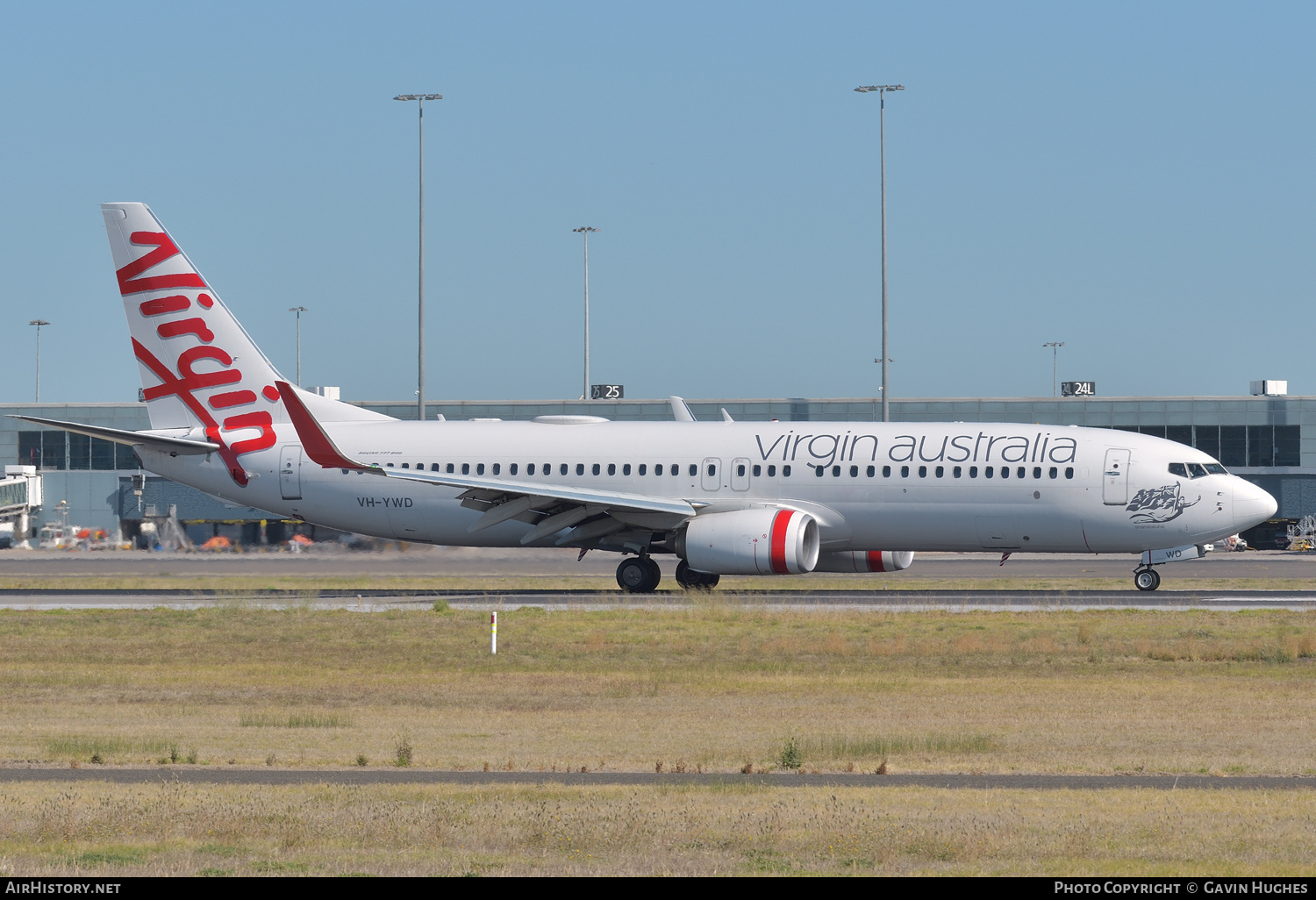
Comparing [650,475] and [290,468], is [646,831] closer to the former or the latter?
[650,475]

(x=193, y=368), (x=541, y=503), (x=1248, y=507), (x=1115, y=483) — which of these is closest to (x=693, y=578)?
(x=541, y=503)

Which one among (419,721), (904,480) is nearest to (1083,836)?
(419,721)

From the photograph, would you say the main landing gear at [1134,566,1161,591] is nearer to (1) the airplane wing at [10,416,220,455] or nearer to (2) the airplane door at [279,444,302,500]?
(2) the airplane door at [279,444,302,500]

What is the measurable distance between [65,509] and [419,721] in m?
73.6

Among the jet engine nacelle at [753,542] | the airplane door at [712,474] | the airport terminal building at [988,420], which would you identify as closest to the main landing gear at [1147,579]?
the jet engine nacelle at [753,542]

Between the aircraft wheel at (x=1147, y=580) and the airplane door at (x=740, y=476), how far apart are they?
32.6ft

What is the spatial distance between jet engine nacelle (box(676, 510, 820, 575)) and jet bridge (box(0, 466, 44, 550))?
53235 mm

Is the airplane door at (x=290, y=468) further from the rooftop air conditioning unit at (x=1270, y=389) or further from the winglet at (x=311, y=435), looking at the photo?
the rooftop air conditioning unit at (x=1270, y=389)

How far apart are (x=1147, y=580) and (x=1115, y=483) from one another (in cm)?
372

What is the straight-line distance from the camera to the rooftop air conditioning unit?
85.3 meters

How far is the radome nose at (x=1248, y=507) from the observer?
37500 millimetres

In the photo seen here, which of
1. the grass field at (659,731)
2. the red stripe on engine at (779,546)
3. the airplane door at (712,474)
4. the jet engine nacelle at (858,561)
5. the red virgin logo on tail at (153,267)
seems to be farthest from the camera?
the red virgin logo on tail at (153,267)

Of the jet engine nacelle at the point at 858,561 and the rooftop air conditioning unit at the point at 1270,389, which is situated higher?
the rooftop air conditioning unit at the point at 1270,389

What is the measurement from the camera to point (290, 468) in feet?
135
